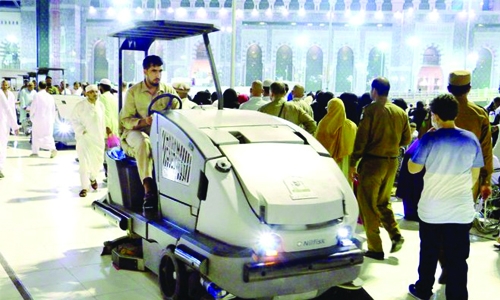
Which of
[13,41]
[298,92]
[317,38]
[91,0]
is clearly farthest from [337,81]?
[298,92]

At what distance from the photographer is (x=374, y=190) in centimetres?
514

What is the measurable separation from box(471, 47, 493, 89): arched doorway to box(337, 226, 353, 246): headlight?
3892cm

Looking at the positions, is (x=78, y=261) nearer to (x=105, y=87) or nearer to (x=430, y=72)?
(x=105, y=87)

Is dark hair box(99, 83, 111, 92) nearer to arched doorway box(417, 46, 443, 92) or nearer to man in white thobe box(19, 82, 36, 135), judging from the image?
man in white thobe box(19, 82, 36, 135)

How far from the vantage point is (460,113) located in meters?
4.95

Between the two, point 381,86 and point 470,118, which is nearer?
point 470,118

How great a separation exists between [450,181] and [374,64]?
36.7 metres

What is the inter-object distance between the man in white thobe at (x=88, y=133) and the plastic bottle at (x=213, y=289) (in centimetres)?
468

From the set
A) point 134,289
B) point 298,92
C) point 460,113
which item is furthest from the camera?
point 298,92

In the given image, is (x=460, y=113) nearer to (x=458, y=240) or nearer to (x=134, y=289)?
(x=458, y=240)

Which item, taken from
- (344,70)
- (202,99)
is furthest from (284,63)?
(202,99)

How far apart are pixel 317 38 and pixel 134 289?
34.9 m

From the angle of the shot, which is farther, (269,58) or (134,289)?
(269,58)

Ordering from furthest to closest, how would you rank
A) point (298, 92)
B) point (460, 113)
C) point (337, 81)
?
point (337, 81)
point (298, 92)
point (460, 113)
